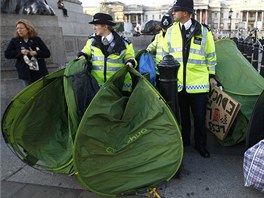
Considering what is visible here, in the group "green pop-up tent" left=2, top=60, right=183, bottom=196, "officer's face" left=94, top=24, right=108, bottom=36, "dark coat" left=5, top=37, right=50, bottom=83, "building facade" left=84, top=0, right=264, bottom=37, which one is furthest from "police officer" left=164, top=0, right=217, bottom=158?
Answer: "building facade" left=84, top=0, right=264, bottom=37

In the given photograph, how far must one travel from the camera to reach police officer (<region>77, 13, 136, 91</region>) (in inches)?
136

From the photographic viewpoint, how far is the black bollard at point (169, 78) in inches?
114

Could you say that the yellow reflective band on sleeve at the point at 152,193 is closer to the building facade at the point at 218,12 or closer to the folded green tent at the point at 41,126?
the folded green tent at the point at 41,126

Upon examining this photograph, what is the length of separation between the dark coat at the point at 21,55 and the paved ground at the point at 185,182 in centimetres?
167

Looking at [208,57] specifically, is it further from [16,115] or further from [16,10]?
[16,10]

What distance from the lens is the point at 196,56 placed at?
332 cm

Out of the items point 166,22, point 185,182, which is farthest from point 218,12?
point 185,182

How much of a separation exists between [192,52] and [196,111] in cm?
80

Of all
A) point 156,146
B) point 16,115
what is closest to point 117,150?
point 156,146

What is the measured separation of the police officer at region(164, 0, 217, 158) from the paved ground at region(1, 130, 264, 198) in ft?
2.45

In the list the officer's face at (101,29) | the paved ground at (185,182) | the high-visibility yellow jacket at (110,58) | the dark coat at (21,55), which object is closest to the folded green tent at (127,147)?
the paved ground at (185,182)

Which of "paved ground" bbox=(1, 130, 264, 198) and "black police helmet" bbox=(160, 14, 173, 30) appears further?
"black police helmet" bbox=(160, 14, 173, 30)

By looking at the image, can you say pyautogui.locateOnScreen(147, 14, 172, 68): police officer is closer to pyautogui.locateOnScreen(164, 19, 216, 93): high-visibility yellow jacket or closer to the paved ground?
pyautogui.locateOnScreen(164, 19, 216, 93): high-visibility yellow jacket

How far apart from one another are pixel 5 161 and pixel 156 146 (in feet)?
7.75
